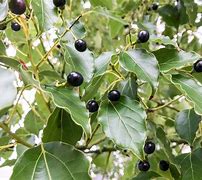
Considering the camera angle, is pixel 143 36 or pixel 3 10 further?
pixel 143 36

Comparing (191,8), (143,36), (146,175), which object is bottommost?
(146,175)

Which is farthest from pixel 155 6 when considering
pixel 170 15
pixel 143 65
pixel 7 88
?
pixel 7 88

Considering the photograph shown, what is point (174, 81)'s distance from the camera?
2.98 feet

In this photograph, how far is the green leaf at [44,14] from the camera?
2.90ft

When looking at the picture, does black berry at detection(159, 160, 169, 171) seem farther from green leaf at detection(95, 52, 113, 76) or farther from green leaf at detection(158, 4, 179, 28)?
green leaf at detection(158, 4, 179, 28)

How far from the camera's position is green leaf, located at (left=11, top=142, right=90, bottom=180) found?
0.82 meters

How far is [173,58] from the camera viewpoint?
3.15 ft

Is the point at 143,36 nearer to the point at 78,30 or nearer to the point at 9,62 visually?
the point at 78,30

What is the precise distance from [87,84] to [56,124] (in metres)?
0.11

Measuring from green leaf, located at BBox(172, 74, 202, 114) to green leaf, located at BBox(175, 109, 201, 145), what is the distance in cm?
22

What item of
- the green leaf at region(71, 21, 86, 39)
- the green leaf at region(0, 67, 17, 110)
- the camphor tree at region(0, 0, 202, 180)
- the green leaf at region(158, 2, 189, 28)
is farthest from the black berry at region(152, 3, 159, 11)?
the green leaf at region(0, 67, 17, 110)

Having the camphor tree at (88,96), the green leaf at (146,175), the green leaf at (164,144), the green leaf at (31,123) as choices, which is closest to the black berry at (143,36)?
the camphor tree at (88,96)

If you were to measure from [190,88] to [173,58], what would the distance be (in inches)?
3.5

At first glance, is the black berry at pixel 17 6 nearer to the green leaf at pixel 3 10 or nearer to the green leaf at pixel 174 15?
the green leaf at pixel 3 10
